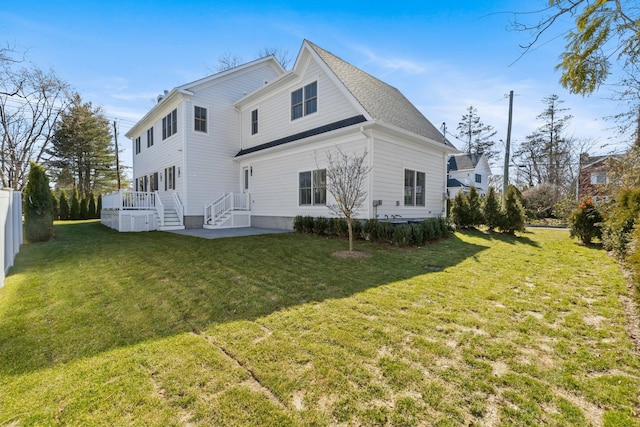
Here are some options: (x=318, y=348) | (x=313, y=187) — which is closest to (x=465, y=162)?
(x=313, y=187)

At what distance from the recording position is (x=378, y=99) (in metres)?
11.0

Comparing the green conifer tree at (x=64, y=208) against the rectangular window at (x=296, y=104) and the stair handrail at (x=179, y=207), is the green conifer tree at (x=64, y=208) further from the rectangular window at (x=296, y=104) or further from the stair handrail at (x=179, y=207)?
the rectangular window at (x=296, y=104)

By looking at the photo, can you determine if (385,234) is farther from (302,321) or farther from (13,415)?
(13,415)

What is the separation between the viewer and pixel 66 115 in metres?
25.4

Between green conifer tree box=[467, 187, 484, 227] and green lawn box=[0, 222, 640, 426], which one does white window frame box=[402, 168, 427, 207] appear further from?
green lawn box=[0, 222, 640, 426]

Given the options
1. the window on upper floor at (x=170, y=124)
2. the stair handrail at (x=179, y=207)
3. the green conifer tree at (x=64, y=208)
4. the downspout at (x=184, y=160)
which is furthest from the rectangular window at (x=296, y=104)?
the green conifer tree at (x=64, y=208)

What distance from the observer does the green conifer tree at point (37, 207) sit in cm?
956

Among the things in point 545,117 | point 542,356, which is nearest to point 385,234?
point 542,356

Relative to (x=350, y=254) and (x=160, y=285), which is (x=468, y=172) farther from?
(x=160, y=285)

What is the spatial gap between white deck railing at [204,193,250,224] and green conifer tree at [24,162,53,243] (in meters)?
5.49

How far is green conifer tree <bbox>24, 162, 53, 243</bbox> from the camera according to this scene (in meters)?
9.56

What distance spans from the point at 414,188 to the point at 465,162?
25.0 metres

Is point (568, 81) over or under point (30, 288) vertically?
over

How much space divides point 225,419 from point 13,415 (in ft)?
4.93
